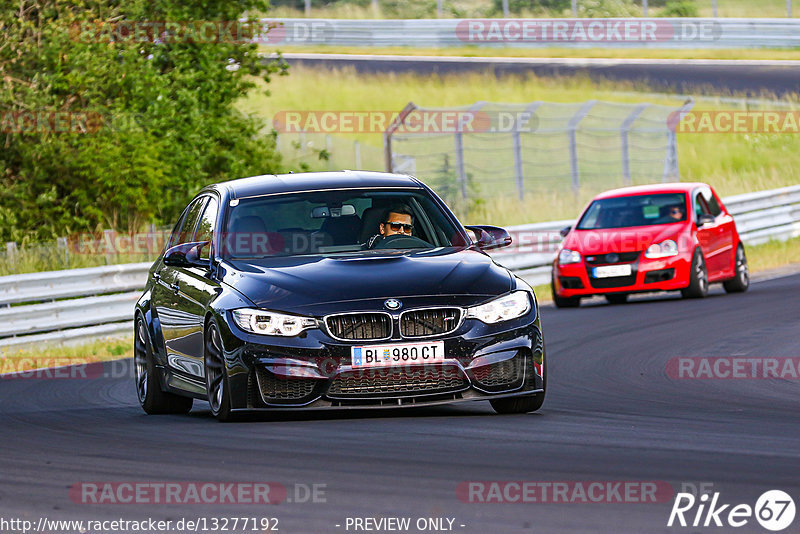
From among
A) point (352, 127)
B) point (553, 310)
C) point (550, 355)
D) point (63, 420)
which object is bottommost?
point (352, 127)

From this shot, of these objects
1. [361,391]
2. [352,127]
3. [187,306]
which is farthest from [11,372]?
[352,127]

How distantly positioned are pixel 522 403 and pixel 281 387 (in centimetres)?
146

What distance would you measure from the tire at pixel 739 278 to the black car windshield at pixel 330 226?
38.0 feet

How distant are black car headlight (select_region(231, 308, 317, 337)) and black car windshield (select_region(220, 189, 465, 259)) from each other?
3.16 feet

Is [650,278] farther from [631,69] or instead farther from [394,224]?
[631,69]

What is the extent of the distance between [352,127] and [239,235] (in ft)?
107

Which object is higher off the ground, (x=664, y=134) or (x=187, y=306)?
(x=187, y=306)

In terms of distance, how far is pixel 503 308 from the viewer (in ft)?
30.4

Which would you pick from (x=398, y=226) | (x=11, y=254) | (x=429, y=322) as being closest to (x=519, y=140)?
(x=11, y=254)

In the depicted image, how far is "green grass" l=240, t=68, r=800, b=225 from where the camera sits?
1588 inches

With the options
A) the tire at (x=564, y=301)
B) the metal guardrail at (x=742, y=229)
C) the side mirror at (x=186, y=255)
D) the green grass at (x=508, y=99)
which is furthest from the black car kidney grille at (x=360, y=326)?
the green grass at (x=508, y=99)

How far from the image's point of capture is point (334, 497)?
22.1ft

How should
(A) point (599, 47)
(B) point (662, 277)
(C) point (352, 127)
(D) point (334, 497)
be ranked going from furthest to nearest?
(A) point (599, 47)
(C) point (352, 127)
(B) point (662, 277)
(D) point (334, 497)

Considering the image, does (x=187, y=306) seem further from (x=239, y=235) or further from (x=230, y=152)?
(x=230, y=152)
